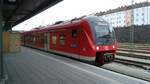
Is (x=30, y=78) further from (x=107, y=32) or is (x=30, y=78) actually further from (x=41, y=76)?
(x=107, y=32)

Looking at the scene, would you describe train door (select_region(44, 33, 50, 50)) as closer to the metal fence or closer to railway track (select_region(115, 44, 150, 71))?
railway track (select_region(115, 44, 150, 71))

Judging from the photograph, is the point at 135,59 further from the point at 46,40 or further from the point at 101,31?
the point at 46,40

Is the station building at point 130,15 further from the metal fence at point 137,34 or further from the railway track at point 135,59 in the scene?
the railway track at point 135,59

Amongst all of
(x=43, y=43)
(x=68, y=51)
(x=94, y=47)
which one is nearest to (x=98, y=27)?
(x=94, y=47)

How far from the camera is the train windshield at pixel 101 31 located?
1242 centimetres

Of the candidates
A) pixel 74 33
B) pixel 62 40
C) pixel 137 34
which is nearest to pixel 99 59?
pixel 74 33

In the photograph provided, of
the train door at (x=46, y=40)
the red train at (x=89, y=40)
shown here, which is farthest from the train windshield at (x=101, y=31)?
the train door at (x=46, y=40)

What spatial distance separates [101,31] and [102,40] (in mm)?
555

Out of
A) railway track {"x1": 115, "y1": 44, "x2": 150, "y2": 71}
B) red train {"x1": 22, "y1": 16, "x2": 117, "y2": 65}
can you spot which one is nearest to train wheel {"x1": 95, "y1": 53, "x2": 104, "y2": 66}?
red train {"x1": 22, "y1": 16, "x2": 117, "y2": 65}

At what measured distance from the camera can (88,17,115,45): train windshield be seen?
12422 millimetres

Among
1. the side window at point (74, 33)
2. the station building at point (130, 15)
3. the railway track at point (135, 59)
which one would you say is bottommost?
the railway track at point (135, 59)

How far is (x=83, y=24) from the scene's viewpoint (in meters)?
12.5

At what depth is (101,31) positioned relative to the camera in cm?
1286

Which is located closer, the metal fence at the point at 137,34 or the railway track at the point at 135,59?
the railway track at the point at 135,59
